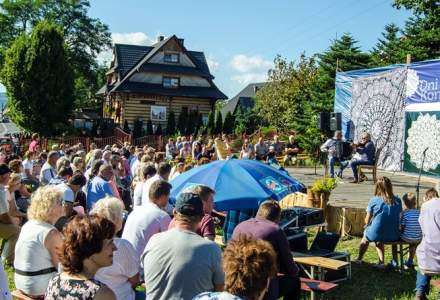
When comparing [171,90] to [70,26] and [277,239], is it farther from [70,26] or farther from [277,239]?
[277,239]

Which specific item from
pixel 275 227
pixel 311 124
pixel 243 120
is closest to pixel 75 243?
pixel 275 227

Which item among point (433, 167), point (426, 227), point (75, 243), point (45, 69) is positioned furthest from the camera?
point (45, 69)

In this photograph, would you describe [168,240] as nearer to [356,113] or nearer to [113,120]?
[356,113]

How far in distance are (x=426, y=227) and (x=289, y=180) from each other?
7.81ft

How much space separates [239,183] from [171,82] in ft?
118

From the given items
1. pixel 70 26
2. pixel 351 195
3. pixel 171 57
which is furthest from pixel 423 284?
pixel 70 26

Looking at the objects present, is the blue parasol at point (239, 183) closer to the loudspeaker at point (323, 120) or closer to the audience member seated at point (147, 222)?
the audience member seated at point (147, 222)

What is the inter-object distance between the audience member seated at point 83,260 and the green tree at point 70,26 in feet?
152

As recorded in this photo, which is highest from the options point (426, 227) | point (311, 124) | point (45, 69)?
point (45, 69)

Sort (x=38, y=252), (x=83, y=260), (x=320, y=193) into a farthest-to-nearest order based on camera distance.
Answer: (x=320, y=193) < (x=38, y=252) < (x=83, y=260)

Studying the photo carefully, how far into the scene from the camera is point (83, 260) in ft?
10.3

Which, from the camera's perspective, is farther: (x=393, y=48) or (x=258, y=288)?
(x=393, y=48)

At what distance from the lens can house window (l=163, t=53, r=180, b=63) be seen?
4303cm

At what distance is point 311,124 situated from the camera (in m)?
30.1
